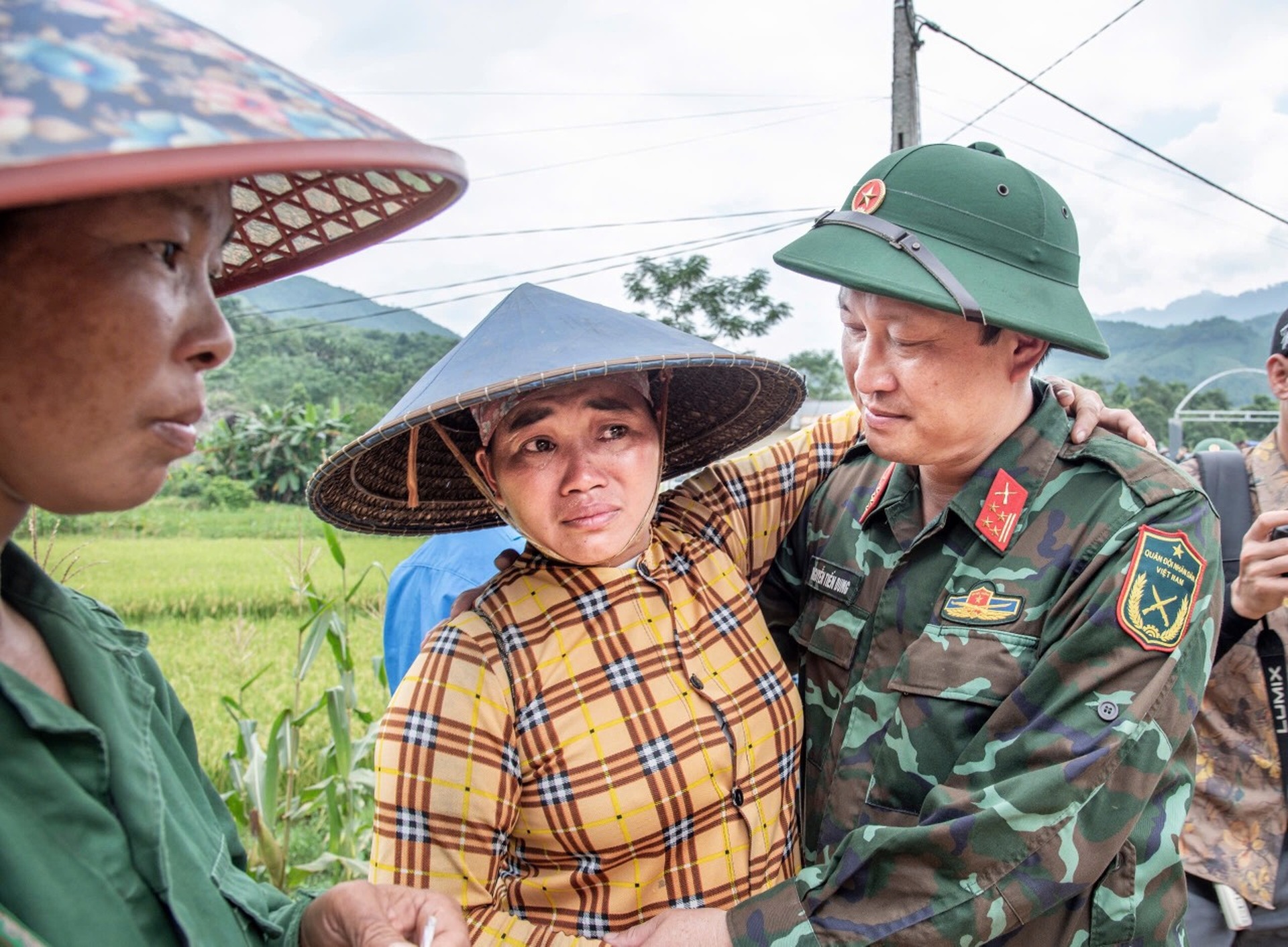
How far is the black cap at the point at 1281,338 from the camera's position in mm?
2615

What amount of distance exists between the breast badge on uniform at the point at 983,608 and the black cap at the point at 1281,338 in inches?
58.7

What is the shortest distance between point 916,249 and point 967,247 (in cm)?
12

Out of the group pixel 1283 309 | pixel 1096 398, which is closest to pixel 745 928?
pixel 1096 398

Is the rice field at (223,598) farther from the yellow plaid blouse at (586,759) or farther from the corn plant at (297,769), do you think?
the yellow plaid blouse at (586,759)

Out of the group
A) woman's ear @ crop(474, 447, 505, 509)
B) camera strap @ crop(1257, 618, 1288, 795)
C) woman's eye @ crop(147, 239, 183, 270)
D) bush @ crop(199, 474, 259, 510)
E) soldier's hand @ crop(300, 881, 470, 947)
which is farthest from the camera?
bush @ crop(199, 474, 259, 510)

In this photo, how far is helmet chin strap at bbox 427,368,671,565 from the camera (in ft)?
6.17

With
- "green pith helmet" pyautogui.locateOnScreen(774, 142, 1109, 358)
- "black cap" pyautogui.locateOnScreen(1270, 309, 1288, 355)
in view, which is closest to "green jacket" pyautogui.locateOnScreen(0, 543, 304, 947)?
"green pith helmet" pyautogui.locateOnScreen(774, 142, 1109, 358)

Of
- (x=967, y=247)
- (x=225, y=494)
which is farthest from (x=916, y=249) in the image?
(x=225, y=494)

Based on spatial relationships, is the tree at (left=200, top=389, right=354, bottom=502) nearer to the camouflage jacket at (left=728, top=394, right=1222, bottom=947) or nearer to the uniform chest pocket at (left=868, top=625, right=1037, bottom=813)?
the camouflage jacket at (left=728, top=394, right=1222, bottom=947)

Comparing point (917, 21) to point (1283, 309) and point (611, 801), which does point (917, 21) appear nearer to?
point (1283, 309)

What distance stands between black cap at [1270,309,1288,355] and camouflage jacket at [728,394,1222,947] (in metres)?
1.09

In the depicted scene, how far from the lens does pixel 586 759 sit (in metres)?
1.69

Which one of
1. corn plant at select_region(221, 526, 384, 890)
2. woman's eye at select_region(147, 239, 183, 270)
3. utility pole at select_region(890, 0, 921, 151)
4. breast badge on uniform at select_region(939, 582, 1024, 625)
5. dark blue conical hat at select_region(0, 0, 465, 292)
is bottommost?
corn plant at select_region(221, 526, 384, 890)

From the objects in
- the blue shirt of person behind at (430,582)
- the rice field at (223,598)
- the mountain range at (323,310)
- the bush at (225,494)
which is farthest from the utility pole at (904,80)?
the mountain range at (323,310)
